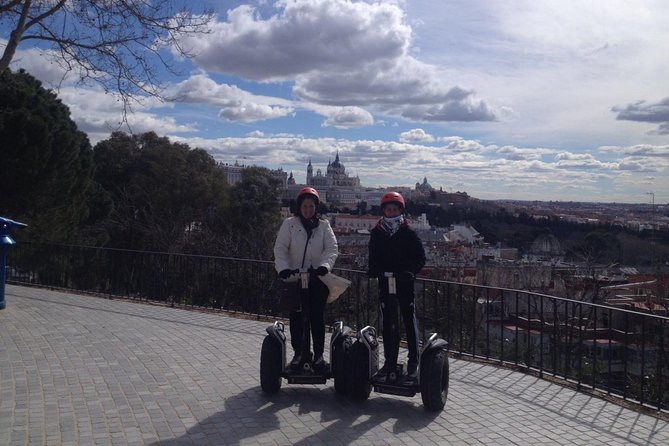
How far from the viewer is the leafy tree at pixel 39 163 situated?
1639 centimetres

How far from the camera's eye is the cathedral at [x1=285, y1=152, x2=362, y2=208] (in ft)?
87.5

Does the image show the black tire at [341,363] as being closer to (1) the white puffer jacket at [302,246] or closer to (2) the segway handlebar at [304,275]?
(2) the segway handlebar at [304,275]

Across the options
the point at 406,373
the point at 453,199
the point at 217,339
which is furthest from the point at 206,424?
the point at 453,199

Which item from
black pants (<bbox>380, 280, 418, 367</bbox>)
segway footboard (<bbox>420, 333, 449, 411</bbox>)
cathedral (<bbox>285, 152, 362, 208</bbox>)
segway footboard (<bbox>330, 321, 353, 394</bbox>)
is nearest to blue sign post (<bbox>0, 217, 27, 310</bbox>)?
segway footboard (<bbox>330, 321, 353, 394</bbox>)

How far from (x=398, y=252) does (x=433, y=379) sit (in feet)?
3.77

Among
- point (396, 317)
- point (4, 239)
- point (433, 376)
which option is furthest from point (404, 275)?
point (4, 239)

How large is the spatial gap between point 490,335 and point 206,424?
4445mm

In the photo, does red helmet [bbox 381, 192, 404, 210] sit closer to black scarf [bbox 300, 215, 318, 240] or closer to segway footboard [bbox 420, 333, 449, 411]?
black scarf [bbox 300, 215, 318, 240]

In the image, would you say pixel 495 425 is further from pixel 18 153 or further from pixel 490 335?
pixel 18 153

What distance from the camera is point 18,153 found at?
16500mm

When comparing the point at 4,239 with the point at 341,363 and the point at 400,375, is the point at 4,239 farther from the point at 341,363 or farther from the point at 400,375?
the point at 400,375

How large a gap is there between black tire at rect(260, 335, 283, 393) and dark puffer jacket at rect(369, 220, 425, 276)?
1143mm

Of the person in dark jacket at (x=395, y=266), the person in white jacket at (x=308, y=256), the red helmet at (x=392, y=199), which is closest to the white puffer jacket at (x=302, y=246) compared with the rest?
the person in white jacket at (x=308, y=256)

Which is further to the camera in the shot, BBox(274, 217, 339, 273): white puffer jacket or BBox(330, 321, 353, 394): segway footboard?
BBox(274, 217, 339, 273): white puffer jacket
